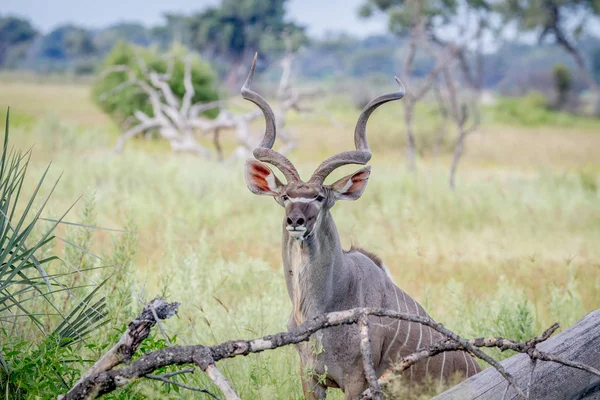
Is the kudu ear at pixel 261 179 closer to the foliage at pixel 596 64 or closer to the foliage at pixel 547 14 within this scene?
the foliage at pixel 547 14

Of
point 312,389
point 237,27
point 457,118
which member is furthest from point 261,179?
point 237,27

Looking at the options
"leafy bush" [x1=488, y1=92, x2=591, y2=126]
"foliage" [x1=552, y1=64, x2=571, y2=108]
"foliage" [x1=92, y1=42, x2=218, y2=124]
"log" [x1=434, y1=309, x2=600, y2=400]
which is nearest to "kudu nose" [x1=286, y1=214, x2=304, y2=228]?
"log" [x1=434, y1=309, x2=600, y2=400]

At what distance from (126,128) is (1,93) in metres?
21.8

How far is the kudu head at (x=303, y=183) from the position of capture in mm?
3709

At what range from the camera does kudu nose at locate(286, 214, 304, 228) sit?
3.61 meters

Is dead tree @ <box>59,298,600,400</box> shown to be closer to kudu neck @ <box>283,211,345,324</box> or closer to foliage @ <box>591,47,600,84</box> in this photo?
kudu neck @ <box>283,211,345,324</box>

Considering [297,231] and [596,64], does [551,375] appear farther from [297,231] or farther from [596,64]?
[596,64]

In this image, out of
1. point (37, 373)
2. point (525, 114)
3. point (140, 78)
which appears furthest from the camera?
point (525, 114)

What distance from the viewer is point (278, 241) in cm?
902

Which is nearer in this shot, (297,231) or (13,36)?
(297,231)

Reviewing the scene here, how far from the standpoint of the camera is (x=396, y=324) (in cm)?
400

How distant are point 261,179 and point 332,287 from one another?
67 cm

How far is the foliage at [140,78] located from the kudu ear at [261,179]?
18469mm

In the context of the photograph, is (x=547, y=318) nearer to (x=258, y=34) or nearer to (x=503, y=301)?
(x=503, y=301)
